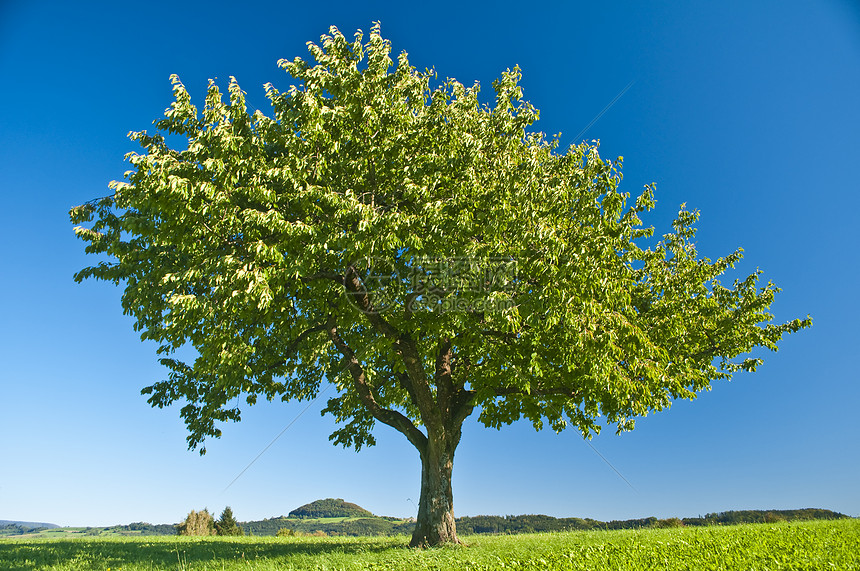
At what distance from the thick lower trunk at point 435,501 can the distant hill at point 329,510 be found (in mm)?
86481

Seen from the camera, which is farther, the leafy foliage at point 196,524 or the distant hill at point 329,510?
the distant hill at point 329,510

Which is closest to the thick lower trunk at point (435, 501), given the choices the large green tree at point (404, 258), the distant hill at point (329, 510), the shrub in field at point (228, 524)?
the large green tree at point (404, 258)

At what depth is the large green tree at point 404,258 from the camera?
11828mm

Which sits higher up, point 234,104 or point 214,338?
point 234,104

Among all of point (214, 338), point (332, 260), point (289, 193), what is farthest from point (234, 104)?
point (214, 338)

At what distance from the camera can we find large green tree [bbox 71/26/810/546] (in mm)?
11828

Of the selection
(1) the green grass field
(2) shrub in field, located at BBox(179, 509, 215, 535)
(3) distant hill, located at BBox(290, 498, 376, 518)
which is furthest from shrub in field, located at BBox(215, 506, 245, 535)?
(3) distant hill, located at BBox(290, 498, 376, 518)

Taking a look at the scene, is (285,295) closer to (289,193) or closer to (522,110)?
(289,193)

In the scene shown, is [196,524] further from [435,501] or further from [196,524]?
[435,501]

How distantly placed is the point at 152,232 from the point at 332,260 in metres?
4.76

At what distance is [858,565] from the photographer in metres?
8.30

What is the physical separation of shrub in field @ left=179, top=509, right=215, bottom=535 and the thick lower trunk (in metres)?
22.4

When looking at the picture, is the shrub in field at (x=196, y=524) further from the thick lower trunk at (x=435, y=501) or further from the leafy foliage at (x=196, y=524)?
the thick lower trunk at (x=435, y=501)

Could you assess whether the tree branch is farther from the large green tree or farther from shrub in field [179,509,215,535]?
shrub in field [179,509,215,535]
